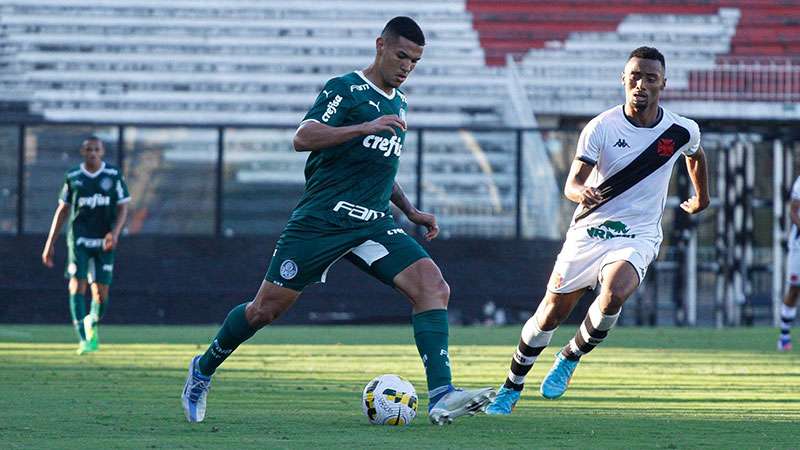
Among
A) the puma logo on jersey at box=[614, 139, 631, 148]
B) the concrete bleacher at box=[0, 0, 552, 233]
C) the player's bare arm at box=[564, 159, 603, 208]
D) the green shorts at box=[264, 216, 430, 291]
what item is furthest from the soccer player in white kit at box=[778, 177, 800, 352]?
the concrete bleacher at box=[0, 0, 552, 233]

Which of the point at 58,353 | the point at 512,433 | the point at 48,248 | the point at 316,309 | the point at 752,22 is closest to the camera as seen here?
the point at 512,433

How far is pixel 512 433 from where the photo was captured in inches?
268

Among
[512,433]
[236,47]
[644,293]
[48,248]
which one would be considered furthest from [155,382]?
[236,47]

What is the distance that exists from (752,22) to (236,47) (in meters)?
9.35

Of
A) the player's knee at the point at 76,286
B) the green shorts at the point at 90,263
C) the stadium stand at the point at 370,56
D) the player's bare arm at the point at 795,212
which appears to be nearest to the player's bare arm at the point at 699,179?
the player's bare arm at the point at 795,212

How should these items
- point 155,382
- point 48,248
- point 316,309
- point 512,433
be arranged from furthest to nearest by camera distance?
point 316,309 → point 48,248 → point 155,382 → point 512,433

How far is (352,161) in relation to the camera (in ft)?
23.5

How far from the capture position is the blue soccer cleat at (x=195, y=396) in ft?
23.9

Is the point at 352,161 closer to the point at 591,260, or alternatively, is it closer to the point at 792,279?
the point at 591,260

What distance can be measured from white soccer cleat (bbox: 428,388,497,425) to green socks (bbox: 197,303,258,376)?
3.48 ft

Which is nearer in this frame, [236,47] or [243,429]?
[243,429]

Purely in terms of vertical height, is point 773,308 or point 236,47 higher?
point 236,47

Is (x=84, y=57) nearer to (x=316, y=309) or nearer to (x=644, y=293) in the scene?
(x=316, y=309)

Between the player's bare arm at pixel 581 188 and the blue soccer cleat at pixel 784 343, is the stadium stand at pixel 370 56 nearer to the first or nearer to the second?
the blue soccer cleat at pixel 784 343
